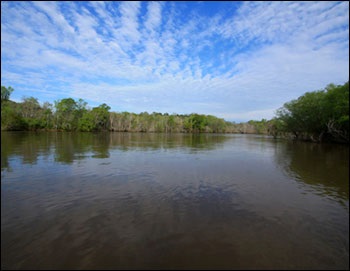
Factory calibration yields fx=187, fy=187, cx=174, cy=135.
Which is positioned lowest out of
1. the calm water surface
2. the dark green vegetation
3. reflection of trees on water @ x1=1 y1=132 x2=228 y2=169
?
the calm water surface

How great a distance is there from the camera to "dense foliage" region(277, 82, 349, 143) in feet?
114

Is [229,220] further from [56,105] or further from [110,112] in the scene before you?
[110,112]

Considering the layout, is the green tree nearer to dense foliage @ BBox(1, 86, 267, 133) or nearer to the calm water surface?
dense foliage @ BBox(1, 86, 267, 133)

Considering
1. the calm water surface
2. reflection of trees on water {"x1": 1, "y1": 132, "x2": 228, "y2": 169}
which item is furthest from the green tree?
the calm water surface

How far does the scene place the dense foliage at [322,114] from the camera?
3462 cm

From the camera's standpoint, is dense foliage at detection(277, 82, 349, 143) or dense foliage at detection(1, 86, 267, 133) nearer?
dense foliage at detection(277, 82, 349, 143)

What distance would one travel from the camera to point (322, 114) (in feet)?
135

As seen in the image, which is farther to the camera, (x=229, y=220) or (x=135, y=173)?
(x=135, y=173)

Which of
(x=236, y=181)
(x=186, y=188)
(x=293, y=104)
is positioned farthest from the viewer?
(x=293, y=104)

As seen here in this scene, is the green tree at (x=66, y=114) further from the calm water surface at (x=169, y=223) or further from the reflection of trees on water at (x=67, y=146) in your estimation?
the calm water surface at (x=169, y=223)

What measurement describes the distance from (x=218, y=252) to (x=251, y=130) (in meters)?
178

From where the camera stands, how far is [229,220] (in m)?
6.39

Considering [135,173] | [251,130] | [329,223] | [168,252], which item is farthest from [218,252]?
[251,130]

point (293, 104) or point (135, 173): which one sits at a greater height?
point (293, 104)
